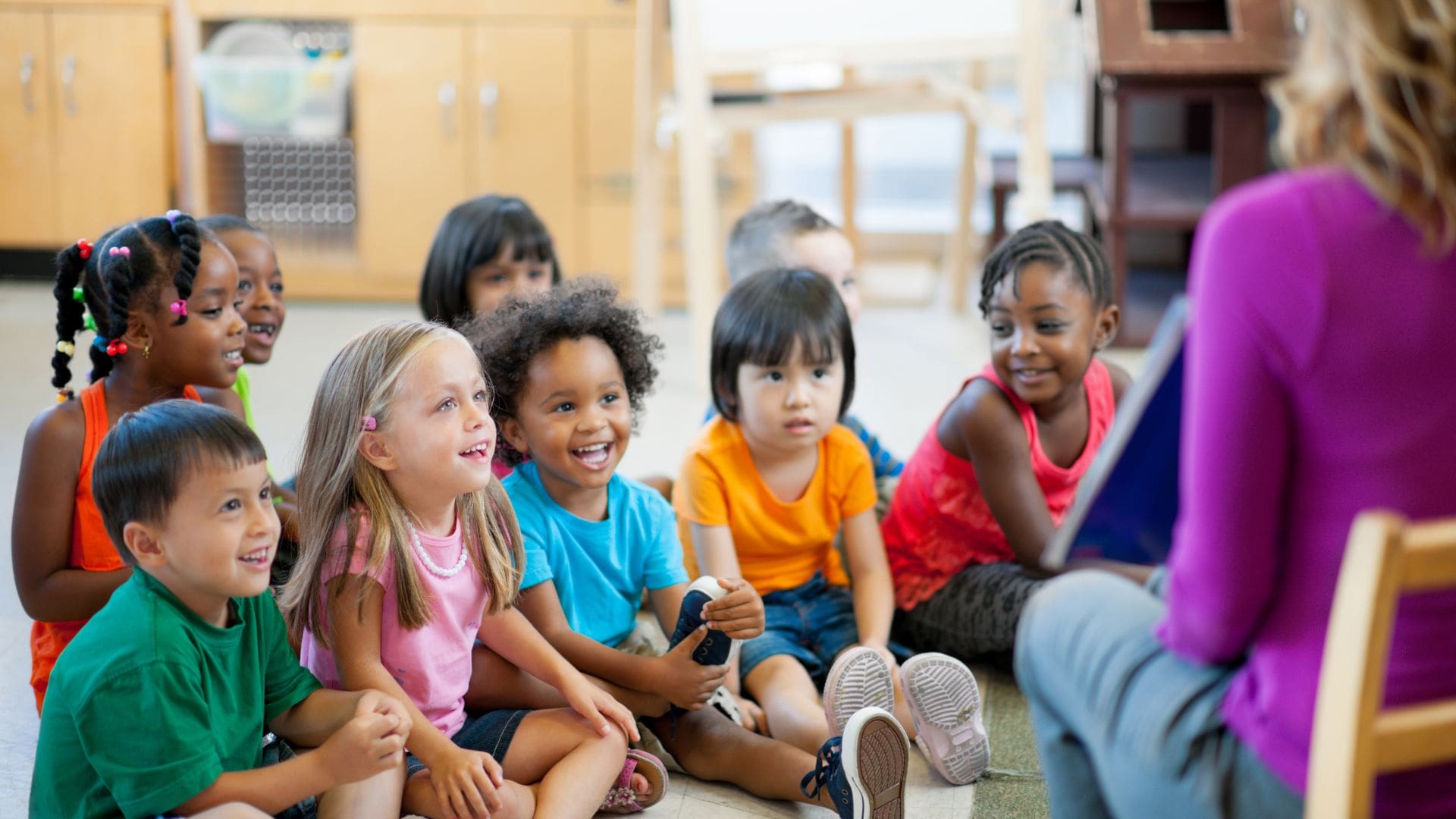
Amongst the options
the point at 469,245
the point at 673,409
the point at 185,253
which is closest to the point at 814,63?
the point at 673,409

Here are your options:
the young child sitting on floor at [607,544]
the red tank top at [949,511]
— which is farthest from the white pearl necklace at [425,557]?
the red tank top at [949,511]

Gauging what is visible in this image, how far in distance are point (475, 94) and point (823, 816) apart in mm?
2770

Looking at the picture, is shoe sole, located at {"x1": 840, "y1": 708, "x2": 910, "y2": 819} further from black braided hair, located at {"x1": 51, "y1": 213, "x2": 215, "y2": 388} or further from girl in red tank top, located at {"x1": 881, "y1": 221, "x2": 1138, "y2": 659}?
black braided hair, located at {"x1": 51, "y1": 213, "x2": 215, "y2": 388}

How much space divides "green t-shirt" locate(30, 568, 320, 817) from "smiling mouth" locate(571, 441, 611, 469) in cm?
42

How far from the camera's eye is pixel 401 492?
135cm

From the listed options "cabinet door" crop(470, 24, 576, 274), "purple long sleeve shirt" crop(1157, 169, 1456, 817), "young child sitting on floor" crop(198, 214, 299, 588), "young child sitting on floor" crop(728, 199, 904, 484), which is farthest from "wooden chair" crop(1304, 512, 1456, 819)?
"cabinet door" crop(470, 24, 576, 274)

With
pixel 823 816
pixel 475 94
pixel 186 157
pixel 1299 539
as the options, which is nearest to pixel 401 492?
pixel 823 816

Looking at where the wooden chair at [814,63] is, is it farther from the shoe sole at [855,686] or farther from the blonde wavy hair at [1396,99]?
the blonde wavy hair at [1396,99]

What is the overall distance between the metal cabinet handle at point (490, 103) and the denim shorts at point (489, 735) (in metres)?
2.59

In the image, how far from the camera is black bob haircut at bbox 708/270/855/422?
1.64 meters

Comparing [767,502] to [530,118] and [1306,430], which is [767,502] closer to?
[1306,430]

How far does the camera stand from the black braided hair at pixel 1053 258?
166 cm

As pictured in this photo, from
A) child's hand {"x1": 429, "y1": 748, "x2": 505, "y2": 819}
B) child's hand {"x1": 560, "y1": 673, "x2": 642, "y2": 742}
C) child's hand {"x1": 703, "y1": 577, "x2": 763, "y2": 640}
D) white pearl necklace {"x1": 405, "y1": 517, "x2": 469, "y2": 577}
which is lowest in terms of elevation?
child's hand {"x1": 429, "y1": 748, "x2": 505, "y2": 819}

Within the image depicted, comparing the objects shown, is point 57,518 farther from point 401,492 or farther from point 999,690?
point 999,690
